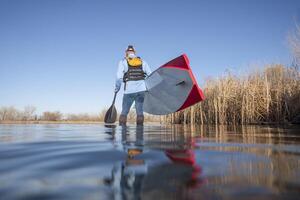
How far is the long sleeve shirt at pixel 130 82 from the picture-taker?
265 inches

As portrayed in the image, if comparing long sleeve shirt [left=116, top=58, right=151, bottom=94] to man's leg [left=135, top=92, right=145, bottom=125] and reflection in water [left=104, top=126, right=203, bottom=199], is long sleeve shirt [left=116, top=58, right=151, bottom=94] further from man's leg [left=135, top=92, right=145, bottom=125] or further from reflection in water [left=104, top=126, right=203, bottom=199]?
reflection in water [left=104, top=126, right=203, bottom=199]

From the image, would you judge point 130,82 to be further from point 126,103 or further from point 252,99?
point 252,99

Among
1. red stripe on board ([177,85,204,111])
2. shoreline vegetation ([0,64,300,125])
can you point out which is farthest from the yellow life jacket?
shoreline vegetation ([0,64,300,125])

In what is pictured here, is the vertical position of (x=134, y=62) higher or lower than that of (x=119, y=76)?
higher

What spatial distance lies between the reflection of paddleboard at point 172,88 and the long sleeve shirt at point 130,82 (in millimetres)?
276

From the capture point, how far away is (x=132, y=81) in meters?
6.74

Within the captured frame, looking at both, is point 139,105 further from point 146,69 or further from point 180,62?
point 180,62

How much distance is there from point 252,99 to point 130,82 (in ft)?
16.3

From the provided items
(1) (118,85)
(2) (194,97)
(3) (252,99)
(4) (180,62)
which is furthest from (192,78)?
(3) (252,99)

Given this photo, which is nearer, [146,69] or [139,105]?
[139,105]

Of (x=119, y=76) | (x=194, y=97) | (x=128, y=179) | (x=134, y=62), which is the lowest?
(x=128, y=179)

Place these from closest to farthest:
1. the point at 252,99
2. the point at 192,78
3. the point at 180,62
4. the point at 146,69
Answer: the point at 192,78 → the point at 180,62 → the point at 146,69 → the point at 252,99

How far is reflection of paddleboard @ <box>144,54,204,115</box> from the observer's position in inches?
237

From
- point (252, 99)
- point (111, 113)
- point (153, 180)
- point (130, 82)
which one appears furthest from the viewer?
point (252, 99)
